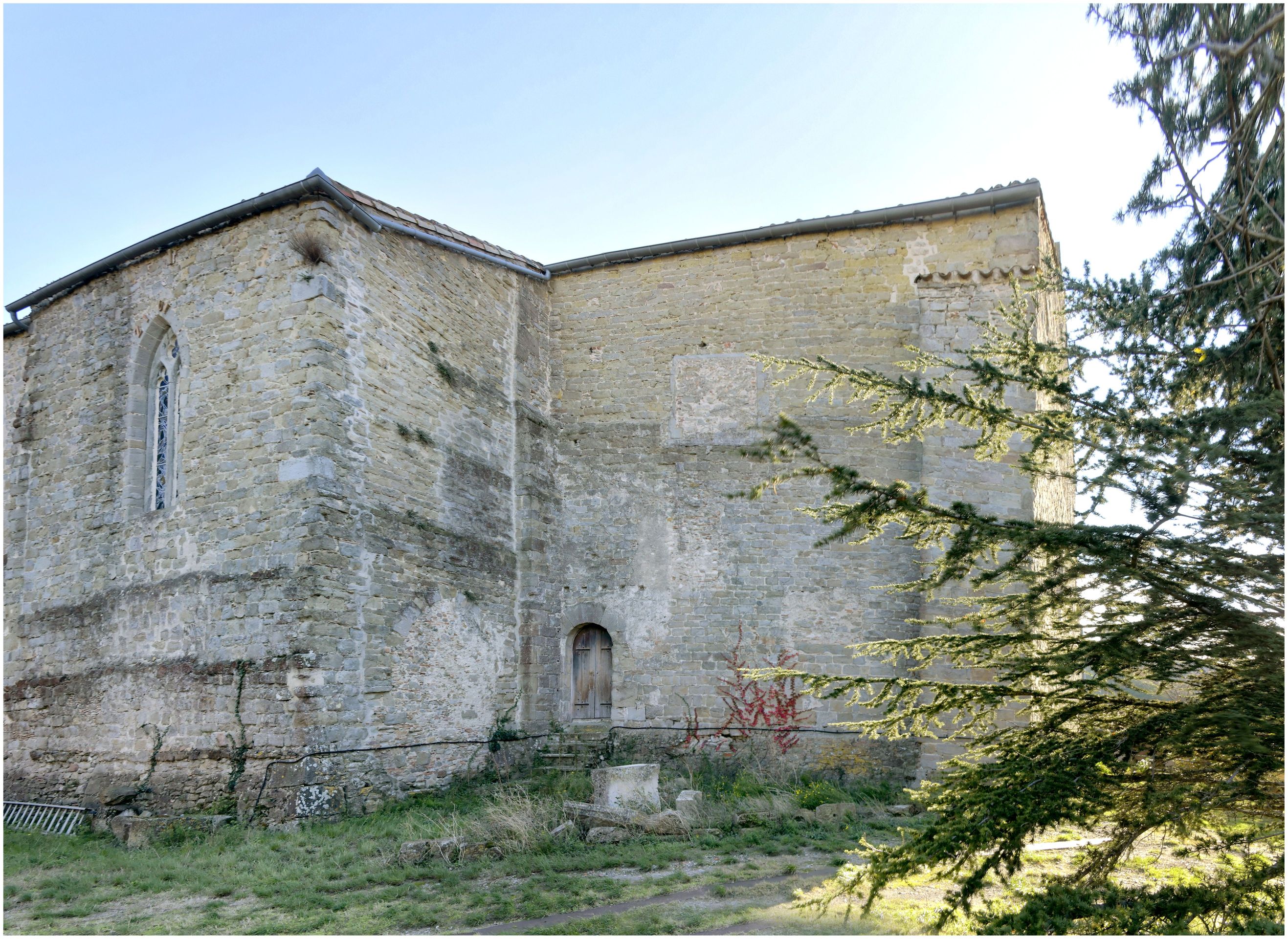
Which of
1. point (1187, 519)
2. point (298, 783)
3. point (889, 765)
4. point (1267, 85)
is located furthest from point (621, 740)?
point (1267, 85)

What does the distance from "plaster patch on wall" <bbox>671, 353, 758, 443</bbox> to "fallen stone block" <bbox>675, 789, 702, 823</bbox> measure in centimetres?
473

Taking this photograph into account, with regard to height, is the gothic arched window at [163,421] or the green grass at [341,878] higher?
the gothic arched window at [163,421]

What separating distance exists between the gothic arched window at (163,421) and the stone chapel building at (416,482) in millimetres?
39

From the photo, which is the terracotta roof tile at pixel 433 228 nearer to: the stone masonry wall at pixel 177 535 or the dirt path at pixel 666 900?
the stone masonry wall at pixel 177 535

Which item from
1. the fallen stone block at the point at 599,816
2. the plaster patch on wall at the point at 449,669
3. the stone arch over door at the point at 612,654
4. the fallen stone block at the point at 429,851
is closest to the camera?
the fallen stone block at the point at 429,851

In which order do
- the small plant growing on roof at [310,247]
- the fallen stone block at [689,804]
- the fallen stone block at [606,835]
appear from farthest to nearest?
the small plant growing on roof at [310,247]
the fallen stone block at [689,804]
the fallen stone block at [606,835]

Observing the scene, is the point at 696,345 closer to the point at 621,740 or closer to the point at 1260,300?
the point at 621,740

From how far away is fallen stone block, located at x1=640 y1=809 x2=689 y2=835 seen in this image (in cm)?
814

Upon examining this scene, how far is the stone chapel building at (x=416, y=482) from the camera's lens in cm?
954

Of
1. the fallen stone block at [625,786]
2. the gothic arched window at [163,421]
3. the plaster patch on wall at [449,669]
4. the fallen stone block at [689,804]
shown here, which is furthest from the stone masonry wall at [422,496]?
the fallen stone block at [689,804]

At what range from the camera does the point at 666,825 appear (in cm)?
816

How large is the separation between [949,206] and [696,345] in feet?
11.6

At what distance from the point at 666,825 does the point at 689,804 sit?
58 cm

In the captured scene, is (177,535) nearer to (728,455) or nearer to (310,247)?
(310,247)
